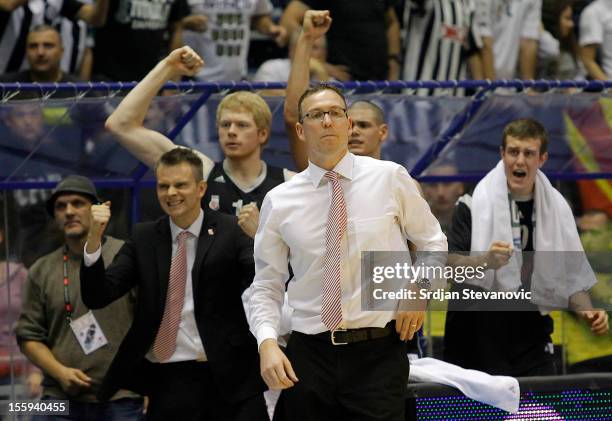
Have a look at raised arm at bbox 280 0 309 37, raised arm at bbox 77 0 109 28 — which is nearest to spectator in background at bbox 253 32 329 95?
raised arm at bbox 280 0 309 37

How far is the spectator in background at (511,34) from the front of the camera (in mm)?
10898

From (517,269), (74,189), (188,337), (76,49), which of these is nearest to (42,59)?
(76,49)

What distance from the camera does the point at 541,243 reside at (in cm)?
749

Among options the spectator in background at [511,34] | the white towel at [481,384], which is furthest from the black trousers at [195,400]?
the spectator in background at [511,34]

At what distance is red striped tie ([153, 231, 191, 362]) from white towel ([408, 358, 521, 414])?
4.01ft

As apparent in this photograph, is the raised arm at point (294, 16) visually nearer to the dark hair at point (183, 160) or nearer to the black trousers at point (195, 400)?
the dark hair at point (183, 160)

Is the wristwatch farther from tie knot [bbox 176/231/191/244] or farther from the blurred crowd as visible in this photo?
tie knot [bbox 176/231/191/244]

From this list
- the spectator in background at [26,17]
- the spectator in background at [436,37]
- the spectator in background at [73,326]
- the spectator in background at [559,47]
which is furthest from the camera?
the spectator in background at [559,47]

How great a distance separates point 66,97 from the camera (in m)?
7.75

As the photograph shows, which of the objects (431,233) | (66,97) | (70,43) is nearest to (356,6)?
(70,43)

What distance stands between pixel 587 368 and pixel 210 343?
2.47 metres

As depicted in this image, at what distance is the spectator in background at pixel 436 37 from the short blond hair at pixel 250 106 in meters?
3.39

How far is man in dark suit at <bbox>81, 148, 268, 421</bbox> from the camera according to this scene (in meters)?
6.67

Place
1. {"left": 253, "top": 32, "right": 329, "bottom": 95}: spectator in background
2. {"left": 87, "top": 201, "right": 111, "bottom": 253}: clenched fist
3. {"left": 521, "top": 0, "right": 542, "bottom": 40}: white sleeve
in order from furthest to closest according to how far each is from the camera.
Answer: {"left": 521, "top": 0, "right": 542, "bottom": 40}: white sleeve, {"left": 253, "top": 32, "right": 329, "bottom": 95}: spectator in background, {"left": 87, "top": 201, "right": 111, "bottom": 253}: clenched fist
